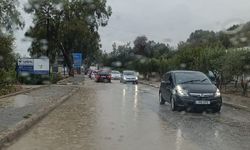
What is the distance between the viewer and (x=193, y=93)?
17453mm

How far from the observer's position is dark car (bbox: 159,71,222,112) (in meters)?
17.3

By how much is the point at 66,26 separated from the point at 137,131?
161 feet

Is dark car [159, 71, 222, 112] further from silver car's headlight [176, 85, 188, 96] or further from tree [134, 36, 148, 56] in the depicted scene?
tree [134, 36, 148, 56]

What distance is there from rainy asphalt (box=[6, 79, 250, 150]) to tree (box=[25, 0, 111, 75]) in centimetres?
4203

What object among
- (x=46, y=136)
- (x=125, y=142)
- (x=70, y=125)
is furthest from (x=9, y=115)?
(x=125, y=142)

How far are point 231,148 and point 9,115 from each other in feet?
23.8

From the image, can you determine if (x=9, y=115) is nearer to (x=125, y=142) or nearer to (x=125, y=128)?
(x=125, y=128)

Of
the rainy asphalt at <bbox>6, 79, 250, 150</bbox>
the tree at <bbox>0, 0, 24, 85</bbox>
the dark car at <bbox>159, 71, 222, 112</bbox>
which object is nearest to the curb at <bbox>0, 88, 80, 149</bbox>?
the rainy asphalt at <bbox>6, 79, 250, 150</bbox>

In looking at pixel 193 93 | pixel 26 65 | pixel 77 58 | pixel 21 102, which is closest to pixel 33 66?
pixel 26 65

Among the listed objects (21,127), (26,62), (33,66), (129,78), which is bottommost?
(21,127)

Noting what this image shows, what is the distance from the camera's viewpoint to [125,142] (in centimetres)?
1020

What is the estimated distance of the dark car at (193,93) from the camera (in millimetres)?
17344

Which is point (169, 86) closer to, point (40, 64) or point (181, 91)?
point (181, 91)

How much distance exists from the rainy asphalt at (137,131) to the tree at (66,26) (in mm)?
42034
